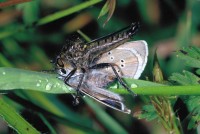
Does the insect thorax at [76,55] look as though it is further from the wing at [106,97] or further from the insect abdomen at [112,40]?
the wing at [106,97]

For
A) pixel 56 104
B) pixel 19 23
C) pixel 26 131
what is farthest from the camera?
pixel 19 23

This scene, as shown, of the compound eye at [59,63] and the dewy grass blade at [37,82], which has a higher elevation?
the compound eye at [59,63]

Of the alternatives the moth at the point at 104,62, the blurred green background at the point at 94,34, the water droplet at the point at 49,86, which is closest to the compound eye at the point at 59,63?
the moth at the point at 104,62

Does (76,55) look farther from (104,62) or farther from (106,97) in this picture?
(106,97)

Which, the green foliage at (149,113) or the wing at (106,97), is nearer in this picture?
the wing at (106,97)

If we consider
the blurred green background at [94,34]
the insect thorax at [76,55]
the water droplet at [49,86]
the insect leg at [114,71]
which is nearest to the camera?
the insect leg at [114,71]

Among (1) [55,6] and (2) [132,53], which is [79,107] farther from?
(2) [132,53]

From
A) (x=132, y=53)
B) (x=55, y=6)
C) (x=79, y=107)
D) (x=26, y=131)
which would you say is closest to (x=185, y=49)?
(x=132, y=53)
